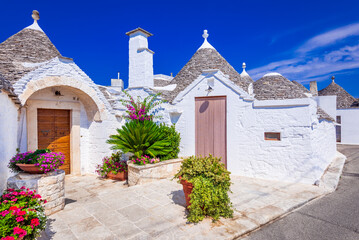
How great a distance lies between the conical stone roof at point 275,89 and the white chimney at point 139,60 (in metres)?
4.56

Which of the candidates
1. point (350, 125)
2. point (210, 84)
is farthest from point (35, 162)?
point (350, 125)

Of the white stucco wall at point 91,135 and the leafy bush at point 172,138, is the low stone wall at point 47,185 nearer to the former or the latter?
the white stucco wall at point 91,135

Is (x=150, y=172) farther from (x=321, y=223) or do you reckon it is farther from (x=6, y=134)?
(x=321, y=223)

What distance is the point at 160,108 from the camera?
7934 mm

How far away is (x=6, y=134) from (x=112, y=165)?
3512mm

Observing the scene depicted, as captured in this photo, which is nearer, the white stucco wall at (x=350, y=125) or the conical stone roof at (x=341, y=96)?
the white stucco wall at (x=350, y=125)

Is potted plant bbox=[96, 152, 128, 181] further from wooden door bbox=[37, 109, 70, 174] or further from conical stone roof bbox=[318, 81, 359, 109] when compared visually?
conical stone roof bbox=[318, 81, 359, 109]

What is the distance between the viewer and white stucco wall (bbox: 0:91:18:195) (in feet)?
13.0

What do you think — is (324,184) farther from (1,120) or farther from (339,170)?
(1,120)

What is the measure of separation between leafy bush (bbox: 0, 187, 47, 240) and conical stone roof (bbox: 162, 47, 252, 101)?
6431 mm

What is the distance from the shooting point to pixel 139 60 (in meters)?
8.17

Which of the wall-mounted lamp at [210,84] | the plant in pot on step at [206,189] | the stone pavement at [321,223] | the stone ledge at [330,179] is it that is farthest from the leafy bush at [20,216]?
the stone ledge at [330,179]

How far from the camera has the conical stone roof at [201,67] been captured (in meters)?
9.08

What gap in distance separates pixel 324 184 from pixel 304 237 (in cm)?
325
